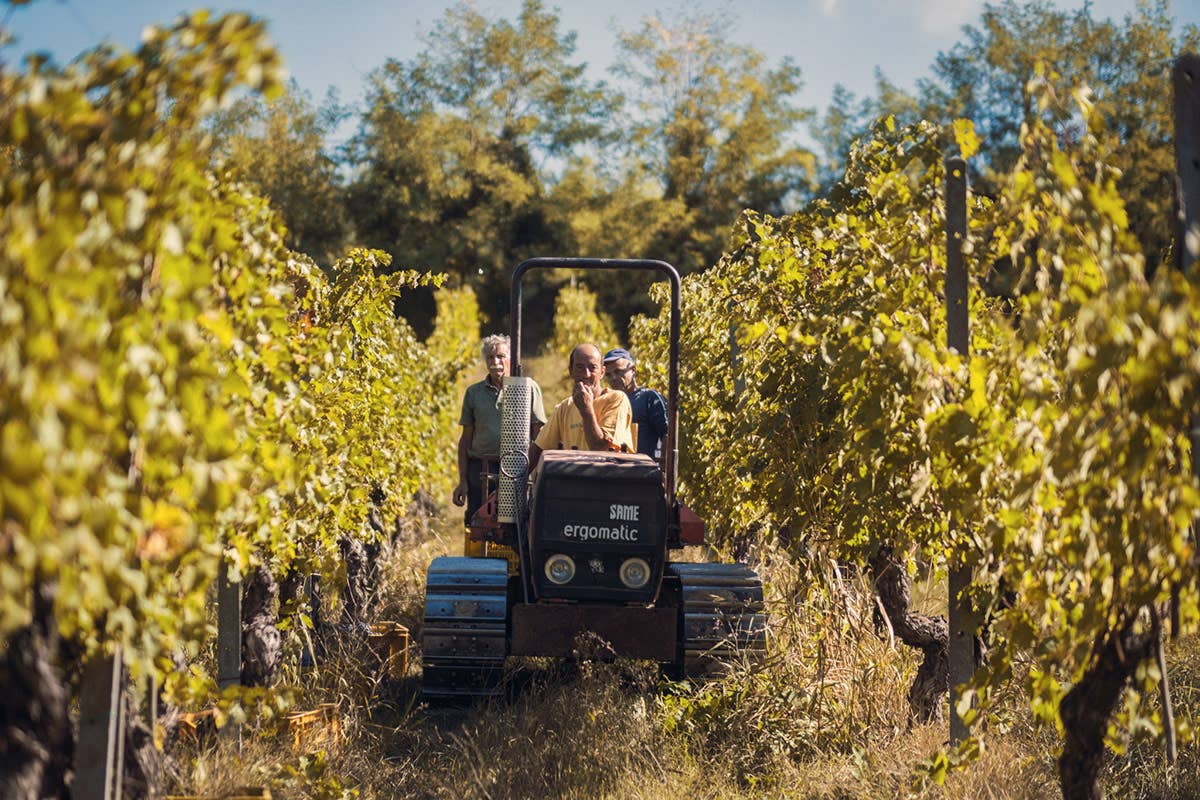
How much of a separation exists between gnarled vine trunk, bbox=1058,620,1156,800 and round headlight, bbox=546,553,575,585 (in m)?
2.44

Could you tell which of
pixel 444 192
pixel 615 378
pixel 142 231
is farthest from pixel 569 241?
pixel 142 231

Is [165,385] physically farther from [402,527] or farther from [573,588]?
[402,527]

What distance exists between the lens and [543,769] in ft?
16.1

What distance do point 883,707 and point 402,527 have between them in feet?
19.9

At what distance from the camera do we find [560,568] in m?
5.47

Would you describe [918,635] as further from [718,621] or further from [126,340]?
[126,340]

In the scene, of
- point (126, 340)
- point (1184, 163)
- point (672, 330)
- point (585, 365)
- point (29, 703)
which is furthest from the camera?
point (585, 365)

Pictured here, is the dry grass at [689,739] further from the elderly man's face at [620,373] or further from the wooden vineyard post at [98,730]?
the elderly man's face at [620,373]

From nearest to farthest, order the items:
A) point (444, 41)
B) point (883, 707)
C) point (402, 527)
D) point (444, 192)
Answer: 1. point (883, 707)
2. point (402, 527)
3. point (444, 192)
4. point (444, 41)

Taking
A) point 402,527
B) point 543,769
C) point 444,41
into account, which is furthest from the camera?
point 444,41

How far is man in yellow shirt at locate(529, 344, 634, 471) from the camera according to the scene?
19.2ft

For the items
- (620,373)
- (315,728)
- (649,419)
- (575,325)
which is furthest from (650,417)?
(575,325)

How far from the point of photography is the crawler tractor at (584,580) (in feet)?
17.6

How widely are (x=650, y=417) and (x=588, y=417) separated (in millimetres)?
1561
